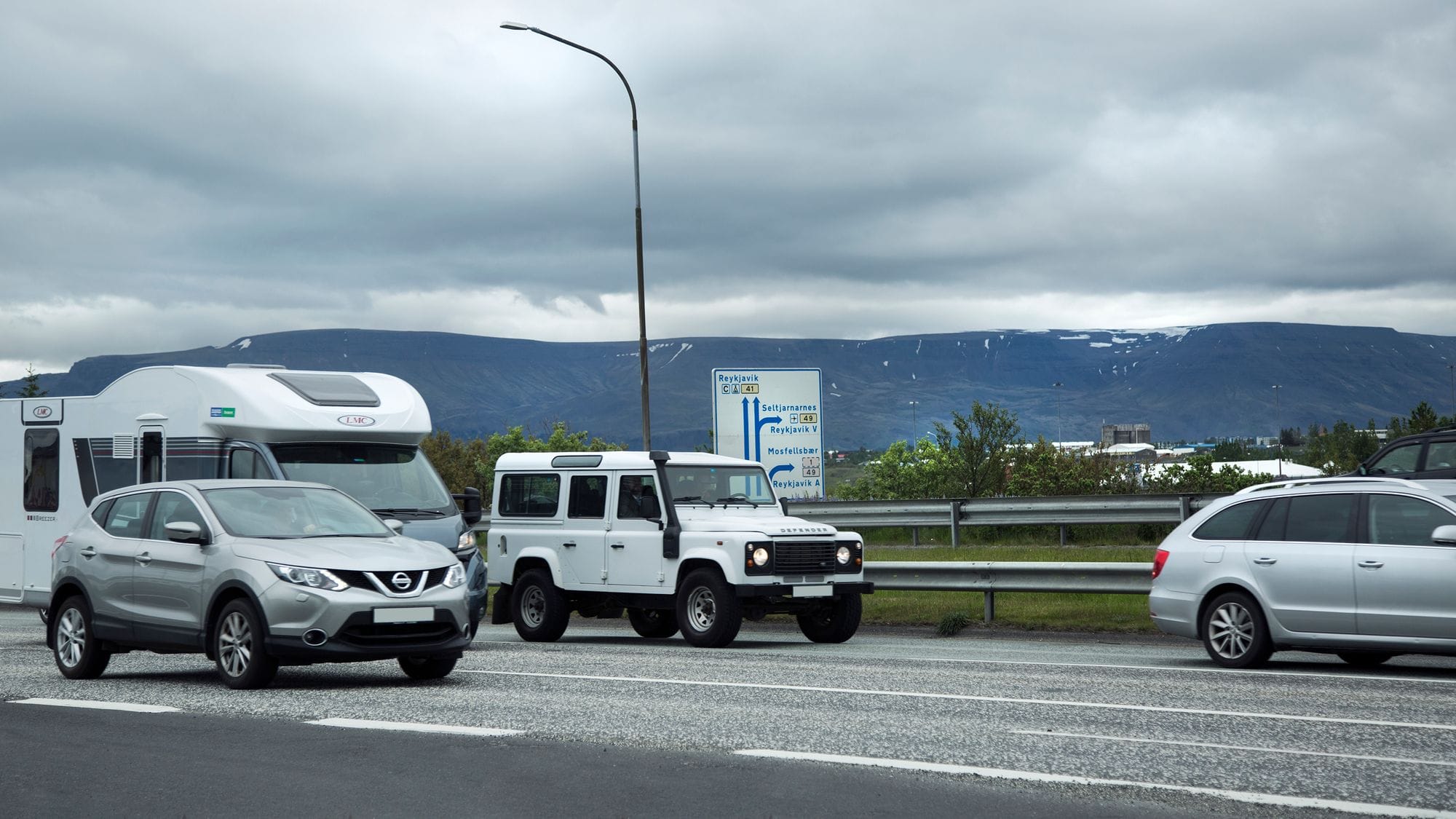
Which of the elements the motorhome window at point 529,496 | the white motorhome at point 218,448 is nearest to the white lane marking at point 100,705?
the white motorhome at point 218,448

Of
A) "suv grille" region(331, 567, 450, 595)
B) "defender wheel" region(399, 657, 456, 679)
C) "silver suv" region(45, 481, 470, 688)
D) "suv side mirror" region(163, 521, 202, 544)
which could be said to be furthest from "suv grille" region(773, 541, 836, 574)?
"suv side mirror" region(163, 521, 202, 544)

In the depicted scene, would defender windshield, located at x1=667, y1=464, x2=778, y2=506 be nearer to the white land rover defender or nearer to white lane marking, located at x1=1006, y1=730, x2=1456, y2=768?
the white land rover defender

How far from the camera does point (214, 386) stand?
15797 millimetres

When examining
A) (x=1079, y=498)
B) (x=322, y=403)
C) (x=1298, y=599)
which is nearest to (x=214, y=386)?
(x=322, y=403)

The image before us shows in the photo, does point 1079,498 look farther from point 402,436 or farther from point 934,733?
point 934,733

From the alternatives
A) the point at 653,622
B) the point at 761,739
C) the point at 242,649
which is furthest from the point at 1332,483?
the point at 242,649

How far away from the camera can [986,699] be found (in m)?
10.9

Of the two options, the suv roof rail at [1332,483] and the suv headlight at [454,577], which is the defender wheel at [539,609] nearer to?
the suv headlight at [454,577]

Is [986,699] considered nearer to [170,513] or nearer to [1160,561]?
[1160,561]

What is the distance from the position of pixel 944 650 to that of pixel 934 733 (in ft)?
21.8

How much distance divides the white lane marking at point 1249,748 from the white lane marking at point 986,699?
1234mm

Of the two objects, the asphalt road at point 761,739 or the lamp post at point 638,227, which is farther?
the lamp post at point 638,227

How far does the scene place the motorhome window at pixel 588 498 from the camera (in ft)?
58.0

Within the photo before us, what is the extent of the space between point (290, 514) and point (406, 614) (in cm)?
166
